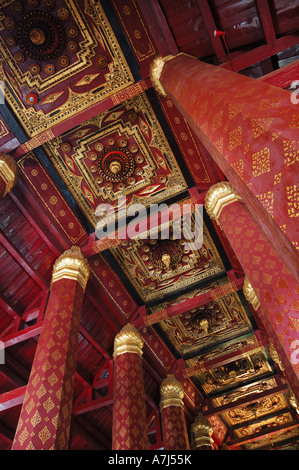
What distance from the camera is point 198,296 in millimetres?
6727

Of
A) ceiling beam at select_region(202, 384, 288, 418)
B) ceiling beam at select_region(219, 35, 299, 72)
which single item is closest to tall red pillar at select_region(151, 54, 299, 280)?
ceiling beam at select_region(219, 35, 299, 72)

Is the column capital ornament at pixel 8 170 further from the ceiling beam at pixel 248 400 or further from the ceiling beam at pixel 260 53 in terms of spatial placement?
the ceiling beam at pixel 248 400

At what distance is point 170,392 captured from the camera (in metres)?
7.71

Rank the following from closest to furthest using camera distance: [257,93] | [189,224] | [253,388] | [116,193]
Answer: [257,93] → [116,193] → [189,224] → [253,388]

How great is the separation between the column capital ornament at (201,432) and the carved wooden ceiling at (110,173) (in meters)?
1.74

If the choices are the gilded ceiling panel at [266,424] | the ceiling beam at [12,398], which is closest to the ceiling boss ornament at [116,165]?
the ceiling beam at [12,398]

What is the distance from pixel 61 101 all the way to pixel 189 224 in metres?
3.25

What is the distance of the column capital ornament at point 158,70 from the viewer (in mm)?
4305

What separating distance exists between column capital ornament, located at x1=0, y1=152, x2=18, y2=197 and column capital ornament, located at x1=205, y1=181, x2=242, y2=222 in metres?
3.00

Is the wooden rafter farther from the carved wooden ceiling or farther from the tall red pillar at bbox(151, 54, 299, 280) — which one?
the tall red pillar at bbox(151, 54, 299, 280)

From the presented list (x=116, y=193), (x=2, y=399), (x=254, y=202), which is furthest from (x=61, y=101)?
Result: (x=2, y=399)

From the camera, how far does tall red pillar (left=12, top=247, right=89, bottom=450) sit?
10.5 feet

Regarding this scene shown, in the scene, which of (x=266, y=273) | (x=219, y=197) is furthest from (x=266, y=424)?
(x=266, y=273)
